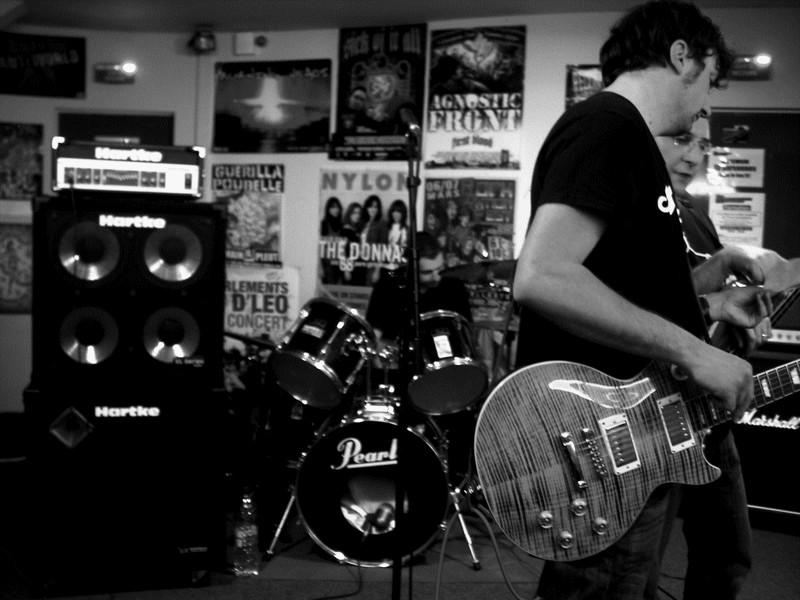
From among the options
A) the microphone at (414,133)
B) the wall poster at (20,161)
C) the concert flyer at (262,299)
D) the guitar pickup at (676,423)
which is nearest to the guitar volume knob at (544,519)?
the guitar pickup at (676,423)

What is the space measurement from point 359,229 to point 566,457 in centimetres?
394

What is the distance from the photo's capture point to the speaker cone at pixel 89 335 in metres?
2.67

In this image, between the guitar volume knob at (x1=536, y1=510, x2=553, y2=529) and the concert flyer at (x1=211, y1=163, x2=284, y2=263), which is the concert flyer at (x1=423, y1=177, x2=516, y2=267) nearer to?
the concert flyer at (x1=211, y1=163, x2=284, y2=263)

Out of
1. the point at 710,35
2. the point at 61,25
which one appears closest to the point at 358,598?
the point at 710,35

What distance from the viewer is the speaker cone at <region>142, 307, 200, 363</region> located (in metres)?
2.71

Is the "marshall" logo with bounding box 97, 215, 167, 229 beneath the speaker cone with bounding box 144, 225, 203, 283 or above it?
above

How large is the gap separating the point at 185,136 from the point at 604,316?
15.7ft

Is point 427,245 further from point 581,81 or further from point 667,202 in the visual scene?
point 667,202

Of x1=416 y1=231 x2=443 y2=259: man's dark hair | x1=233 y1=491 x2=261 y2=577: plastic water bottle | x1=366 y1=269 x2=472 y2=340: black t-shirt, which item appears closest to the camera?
x1=233 y1=491 x2=261 y2=577: plastic water bottle

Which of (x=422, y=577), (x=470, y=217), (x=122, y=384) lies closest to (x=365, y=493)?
(x=422, y=577)

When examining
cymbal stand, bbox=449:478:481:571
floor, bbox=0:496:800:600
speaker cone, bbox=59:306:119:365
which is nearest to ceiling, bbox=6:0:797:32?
speaker cone, bbox=59:306:119:365

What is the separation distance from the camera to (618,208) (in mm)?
1228

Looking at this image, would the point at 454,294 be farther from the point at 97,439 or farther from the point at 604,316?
the point at 604,316

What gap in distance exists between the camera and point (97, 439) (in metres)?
2.67
